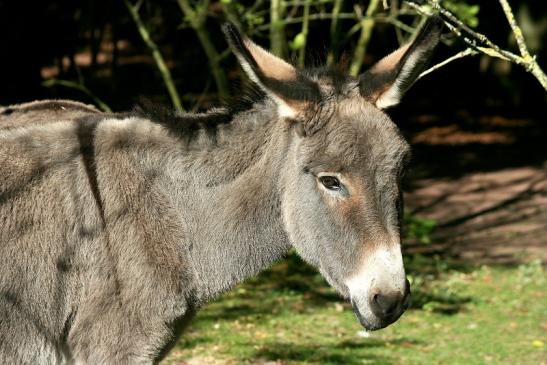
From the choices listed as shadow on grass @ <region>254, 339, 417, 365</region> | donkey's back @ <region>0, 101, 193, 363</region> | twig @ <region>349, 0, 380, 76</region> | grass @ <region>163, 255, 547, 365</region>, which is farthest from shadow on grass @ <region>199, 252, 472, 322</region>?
donkey's back @ <region>0, 101, 193, 363</region>

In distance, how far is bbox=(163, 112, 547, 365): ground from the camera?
24.1 ft

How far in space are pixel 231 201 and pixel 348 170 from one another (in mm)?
688

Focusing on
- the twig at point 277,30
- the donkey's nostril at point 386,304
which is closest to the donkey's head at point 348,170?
the donkey's nostril at point 386,304

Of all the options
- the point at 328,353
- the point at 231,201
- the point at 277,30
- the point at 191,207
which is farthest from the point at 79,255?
the point at 277,30

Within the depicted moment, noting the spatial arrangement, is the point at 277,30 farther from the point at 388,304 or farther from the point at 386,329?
the point at 388,304

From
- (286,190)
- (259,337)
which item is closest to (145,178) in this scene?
(286,190)

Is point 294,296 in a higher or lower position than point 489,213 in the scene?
higher

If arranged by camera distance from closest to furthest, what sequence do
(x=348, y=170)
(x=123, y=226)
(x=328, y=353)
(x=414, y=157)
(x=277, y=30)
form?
(x=348, y=170) → (x=123, y=226) → (x=414, y=157) → (x=328, y=353) → (x=277, y=30)

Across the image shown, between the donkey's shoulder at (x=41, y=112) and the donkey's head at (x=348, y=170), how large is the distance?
56.9 inches

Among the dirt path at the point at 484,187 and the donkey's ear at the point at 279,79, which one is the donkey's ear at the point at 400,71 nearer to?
the donkey's ear at the point at 279,79

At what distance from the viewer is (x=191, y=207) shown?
4.49 meters

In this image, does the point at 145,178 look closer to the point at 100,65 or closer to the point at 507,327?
the point at 507,327

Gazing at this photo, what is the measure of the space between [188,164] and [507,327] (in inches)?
188

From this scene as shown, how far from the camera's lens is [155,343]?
13.7 ft
